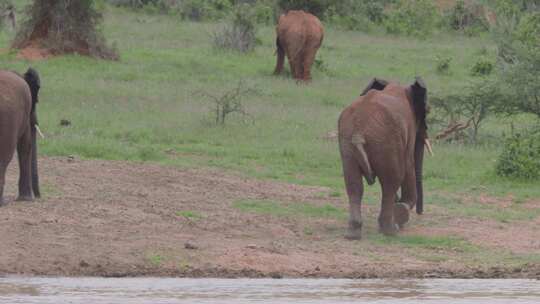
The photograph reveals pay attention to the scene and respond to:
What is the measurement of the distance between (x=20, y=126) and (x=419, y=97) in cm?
346

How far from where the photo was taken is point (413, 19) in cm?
3412

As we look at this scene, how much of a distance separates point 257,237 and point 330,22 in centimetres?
2285

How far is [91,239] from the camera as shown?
32.9 feet

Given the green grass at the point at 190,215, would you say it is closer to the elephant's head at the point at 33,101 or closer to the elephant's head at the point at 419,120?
the elephant's head at the point at 33,101

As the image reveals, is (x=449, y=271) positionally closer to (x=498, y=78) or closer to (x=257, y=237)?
(x=257, y=237)

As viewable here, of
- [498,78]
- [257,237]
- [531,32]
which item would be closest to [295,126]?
[498,78]

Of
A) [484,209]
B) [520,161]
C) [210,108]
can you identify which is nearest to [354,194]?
[484,209]

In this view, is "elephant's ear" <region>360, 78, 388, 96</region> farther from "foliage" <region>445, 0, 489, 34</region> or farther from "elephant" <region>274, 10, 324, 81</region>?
"foliage" <region>445, 0, 489, 34</region>

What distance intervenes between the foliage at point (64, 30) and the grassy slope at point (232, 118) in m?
0.46

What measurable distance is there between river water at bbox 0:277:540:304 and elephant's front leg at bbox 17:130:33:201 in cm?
237

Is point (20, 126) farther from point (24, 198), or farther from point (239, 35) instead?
point (239, 35)

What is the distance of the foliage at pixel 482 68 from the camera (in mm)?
24703

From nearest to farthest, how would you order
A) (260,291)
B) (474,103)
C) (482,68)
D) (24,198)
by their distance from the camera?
(260,291)
(24,198)
(474,103)
(482,68)

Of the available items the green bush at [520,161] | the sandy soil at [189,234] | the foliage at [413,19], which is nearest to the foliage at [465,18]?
the foliage at [413,19]
